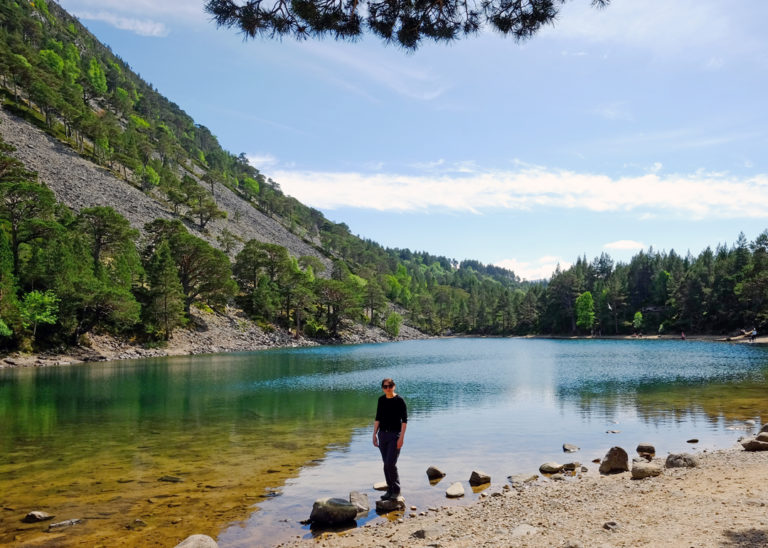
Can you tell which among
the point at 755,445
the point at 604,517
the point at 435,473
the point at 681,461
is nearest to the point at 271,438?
the point at 435,473

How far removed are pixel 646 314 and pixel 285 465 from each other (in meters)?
146

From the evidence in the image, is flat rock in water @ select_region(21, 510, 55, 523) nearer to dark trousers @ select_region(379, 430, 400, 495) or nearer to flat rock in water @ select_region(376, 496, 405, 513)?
flat rock in water @ select_region(376, 496, 405, 513)

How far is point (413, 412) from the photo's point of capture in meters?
24.6

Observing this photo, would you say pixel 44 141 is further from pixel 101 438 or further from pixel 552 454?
pixel 552 454

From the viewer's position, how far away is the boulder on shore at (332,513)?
9.99 metres

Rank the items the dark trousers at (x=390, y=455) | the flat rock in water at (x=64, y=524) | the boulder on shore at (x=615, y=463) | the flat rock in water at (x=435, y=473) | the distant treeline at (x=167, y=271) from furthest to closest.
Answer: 1. the distant treeline at (x=167, y=271)
2. the flat rock in water at (x=435, y=473)
3. the boulder on shore at (x=615, y=463)
4. the dark trousers at (x=390, y=455)
5. the flat rock in water at (x=64, y=524)

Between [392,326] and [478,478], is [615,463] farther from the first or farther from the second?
[392,326]

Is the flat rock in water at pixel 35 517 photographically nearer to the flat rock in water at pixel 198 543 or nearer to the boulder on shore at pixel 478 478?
the flat rock in water at pixel 198 543

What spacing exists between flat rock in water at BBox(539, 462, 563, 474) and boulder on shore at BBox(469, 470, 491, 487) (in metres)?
2.03

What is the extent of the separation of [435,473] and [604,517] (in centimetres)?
551

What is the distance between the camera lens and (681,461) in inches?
504

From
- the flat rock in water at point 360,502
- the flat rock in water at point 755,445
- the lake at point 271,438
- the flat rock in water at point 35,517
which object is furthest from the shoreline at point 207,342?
the flat rock in water at point 755,445

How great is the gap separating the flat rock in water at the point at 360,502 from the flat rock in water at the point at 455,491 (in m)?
2.11

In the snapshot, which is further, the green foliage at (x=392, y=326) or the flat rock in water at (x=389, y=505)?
the green foliage at (x=392, y=326)
